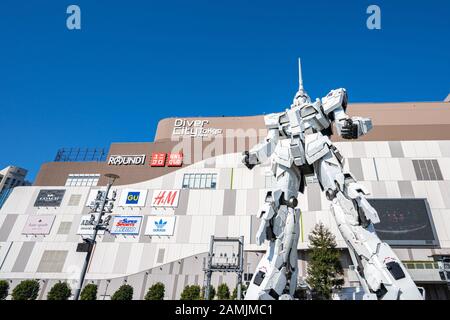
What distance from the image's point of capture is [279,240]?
5.58 metres

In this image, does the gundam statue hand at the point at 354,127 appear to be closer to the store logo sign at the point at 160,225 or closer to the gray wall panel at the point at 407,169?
the store logo sign at the point at 160,225

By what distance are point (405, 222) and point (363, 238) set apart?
80.2 feet

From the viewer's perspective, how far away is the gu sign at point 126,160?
112 feet

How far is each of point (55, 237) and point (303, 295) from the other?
96.3 feet

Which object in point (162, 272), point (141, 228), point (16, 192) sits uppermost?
point (16, 192)

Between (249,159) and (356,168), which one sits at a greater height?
(356,168)

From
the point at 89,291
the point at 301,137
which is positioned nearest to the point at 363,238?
the point at 301,137

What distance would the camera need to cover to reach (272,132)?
766cm

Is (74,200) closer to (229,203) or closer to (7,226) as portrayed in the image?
(7,226)

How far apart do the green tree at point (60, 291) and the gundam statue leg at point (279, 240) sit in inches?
1040

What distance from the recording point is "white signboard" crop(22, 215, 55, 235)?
2947cm
